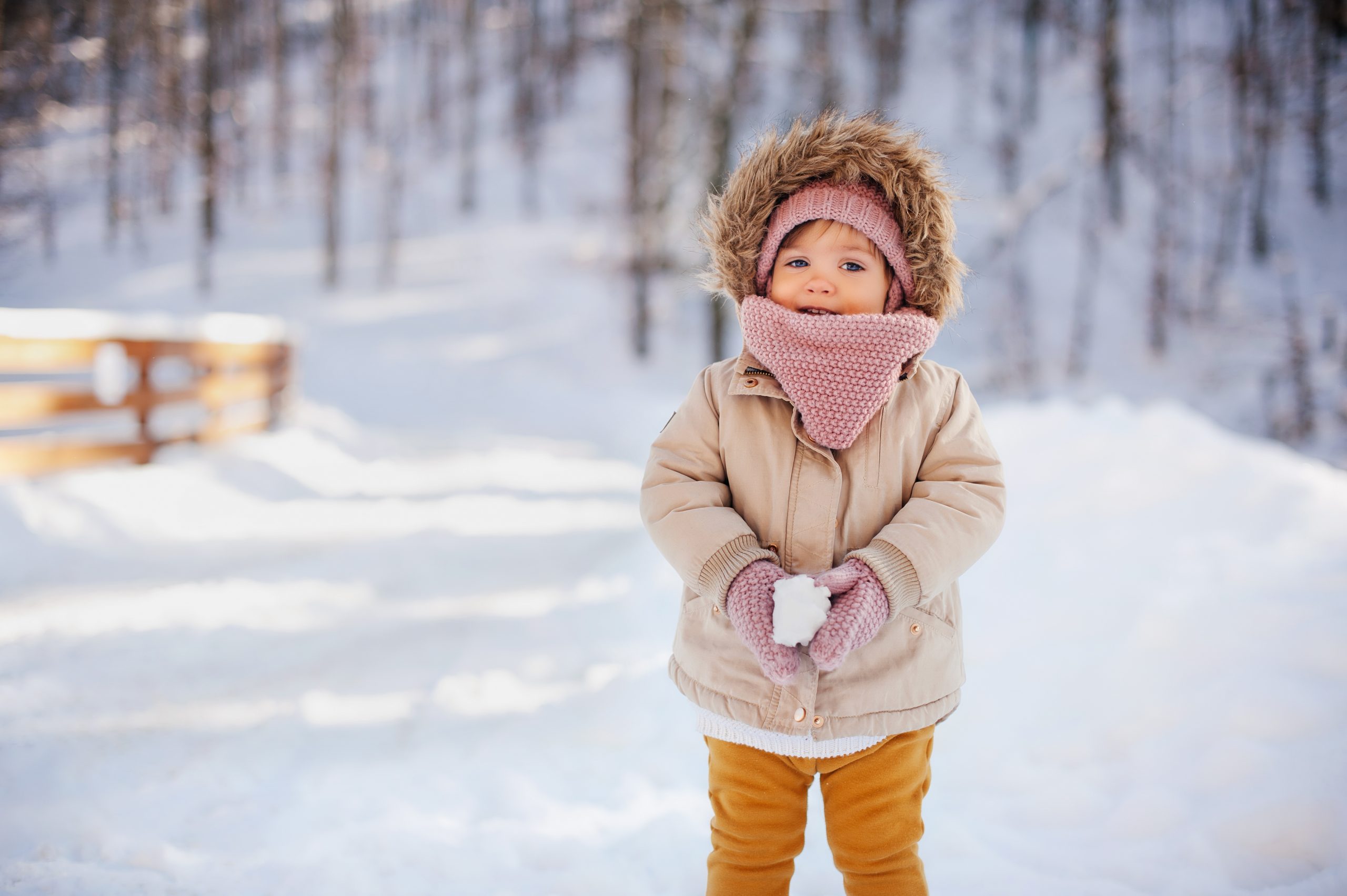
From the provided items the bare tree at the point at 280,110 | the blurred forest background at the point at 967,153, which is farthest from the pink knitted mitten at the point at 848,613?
the bare tree at the point at 280,110

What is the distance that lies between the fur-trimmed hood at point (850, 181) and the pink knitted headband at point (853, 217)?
0.05 ft

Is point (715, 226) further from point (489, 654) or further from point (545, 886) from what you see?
point (489, 654)

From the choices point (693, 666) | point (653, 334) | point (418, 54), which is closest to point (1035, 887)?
point (693, 666)

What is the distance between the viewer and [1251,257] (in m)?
13.8

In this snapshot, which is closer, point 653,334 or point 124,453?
point 124,453

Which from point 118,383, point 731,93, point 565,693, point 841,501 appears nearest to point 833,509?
point 841,501

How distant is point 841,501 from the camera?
5.09ft

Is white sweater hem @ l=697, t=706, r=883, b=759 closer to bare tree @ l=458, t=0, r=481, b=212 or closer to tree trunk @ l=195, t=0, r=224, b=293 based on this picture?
tree trunk @ l=195, t=0, r=224, b=293

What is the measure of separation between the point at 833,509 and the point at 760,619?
278 millimetres

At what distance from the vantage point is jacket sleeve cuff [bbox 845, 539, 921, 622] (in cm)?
138

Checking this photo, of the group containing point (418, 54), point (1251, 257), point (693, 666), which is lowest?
point (693, 666)

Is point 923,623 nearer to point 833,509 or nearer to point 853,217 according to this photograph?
point 833,509

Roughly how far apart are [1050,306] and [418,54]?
2928cm

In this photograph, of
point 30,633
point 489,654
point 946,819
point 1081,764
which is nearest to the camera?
point 946,819
